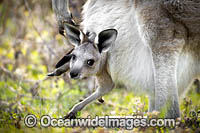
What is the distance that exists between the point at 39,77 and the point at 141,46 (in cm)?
246

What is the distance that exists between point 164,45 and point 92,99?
112 cm

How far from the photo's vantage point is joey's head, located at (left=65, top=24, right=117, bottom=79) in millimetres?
3400

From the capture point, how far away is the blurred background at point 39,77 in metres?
4.73

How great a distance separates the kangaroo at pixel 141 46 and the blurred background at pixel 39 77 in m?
0.60

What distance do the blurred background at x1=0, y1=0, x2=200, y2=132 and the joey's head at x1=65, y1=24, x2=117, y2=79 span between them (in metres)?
0.69

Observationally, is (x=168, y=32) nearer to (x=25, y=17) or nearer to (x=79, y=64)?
(x=79, y=64)

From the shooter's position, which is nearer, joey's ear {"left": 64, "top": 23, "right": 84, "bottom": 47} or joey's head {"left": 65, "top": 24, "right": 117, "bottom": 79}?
joey's head {"left": 65, "top": 24, "right": 117, "bottom": 79}

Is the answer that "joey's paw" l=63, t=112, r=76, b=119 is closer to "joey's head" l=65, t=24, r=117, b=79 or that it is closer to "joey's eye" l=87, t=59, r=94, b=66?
"joey's head" l=65, t=24, r=117, b=79

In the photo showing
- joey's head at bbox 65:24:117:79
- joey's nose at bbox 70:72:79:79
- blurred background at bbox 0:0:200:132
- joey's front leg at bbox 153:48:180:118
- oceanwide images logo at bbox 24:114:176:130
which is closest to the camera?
oceanwide images logo at bbox 24:114:176:130

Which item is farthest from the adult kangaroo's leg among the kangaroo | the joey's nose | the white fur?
the joey's nose

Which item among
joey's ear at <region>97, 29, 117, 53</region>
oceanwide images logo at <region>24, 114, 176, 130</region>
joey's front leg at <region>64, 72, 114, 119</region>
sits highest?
joey's ear at <region>97, 29, 117, 53</region>

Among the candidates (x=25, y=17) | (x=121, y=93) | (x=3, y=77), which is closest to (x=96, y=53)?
(x=121, y=93)

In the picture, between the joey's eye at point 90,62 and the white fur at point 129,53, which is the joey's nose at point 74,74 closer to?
the joey's eye at point 90,62

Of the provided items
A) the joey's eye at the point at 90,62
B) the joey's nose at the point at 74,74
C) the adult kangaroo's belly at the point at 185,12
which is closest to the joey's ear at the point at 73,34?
the joey's eye at the point at 90,62
